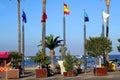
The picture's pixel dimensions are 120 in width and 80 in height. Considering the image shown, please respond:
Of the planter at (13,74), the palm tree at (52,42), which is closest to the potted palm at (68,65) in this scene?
the planter at (13,74)

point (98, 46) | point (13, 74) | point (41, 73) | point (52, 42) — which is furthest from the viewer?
point (52, 42)

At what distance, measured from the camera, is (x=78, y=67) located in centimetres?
4516

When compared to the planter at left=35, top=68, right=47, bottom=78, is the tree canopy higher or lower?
higher

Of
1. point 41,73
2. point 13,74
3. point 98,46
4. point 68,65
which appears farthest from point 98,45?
point 13,74

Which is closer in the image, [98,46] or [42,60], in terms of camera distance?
[42,60]

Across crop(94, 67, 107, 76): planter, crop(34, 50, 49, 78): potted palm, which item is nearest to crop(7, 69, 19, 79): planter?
crop(34, 50, 49, 78): potted palm

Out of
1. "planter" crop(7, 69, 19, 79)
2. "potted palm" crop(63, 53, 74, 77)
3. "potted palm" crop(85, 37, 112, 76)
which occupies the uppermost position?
"potted palm" crop(85, 37, 112, 76)

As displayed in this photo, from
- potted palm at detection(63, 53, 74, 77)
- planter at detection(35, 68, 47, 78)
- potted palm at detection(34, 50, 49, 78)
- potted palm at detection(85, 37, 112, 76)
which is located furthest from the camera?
potted palm at detection(85, 37, 112, 76)

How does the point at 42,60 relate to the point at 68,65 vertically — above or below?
above

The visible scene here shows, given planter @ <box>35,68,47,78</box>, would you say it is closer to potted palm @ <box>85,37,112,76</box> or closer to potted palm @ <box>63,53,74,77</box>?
potted palm @ <box>63,53,74,77</box>

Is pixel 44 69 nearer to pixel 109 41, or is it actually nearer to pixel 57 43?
pixel 109 41

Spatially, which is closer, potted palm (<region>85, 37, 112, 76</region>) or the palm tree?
potted palm (<region>85, 37, 112, 76</region>)

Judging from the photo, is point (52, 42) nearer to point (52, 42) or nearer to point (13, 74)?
point (52, 42)

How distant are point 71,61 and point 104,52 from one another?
4743 mm
